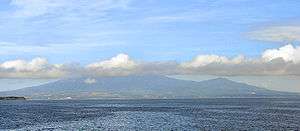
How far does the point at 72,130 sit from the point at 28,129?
37.5ft

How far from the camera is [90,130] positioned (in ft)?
388

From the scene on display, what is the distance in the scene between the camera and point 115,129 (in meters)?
122

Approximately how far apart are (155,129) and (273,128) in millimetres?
30746

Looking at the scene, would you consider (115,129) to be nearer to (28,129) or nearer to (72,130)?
(72,130)

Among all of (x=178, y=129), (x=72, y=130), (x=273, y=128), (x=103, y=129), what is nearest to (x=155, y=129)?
(x=178, y=129)

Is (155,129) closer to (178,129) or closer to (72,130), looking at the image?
(178,129)

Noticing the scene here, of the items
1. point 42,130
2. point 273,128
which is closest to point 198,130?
point 273,128

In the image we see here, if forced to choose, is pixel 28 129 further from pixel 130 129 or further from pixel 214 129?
pixel 214 129

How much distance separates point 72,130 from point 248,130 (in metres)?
43.6

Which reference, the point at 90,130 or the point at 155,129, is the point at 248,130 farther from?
the point at 90,130

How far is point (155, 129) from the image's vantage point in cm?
12075

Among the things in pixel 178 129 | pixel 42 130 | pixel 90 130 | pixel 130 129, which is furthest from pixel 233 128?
pixel 42 130

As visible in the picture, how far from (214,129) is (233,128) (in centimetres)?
608

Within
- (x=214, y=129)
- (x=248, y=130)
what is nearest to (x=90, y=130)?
(x=214, y=129)
